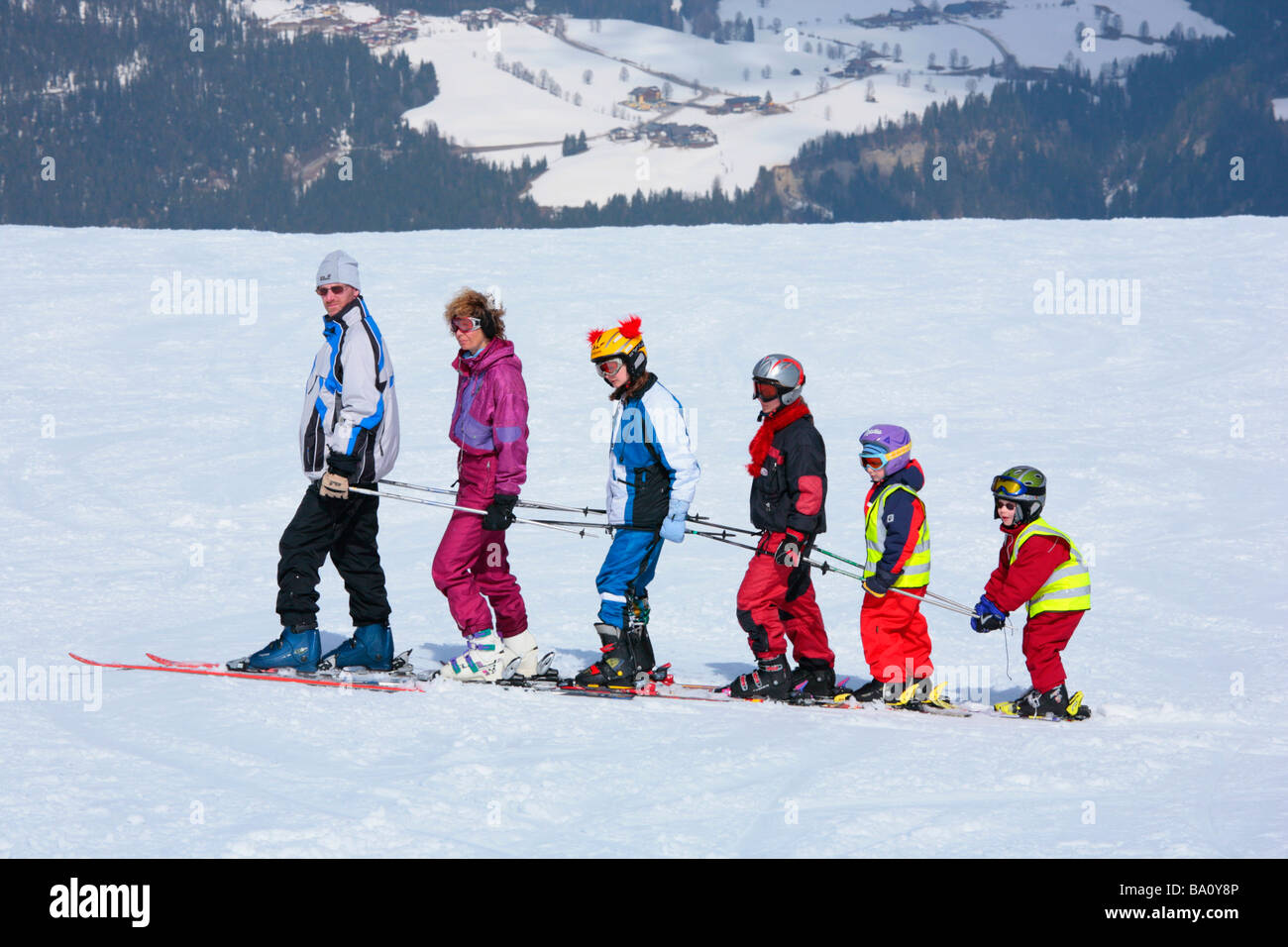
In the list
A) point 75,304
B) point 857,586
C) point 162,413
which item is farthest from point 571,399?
point 75,304

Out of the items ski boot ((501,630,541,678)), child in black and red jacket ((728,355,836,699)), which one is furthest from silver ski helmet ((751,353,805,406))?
ski boot ((501,630,541,678))

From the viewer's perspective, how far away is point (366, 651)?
6.80 meters

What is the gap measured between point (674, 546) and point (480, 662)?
4.38 meters

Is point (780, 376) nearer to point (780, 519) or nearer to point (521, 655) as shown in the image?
point (780, 519)

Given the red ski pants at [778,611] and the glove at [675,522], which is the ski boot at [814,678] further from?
the glove at [675,522]

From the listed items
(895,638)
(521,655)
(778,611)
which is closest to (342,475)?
(521,655)

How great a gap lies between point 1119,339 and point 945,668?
369 inches

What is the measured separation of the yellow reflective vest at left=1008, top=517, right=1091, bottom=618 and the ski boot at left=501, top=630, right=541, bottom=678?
2.40m

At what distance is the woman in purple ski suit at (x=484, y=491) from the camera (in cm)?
639

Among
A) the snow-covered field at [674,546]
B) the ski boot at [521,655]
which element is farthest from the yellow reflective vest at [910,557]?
the ski boot at [521,655]

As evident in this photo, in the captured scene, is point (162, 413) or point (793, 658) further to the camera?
point (162, 413)

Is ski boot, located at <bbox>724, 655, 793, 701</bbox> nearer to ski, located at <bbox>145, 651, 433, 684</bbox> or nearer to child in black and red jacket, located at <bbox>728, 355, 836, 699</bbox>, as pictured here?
child in black and red jacket, located at <bbox>728, 355, 836, 699</bbox>

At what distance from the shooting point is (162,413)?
1373 centimetres

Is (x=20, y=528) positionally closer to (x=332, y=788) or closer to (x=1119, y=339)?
(x=332, y=788)
